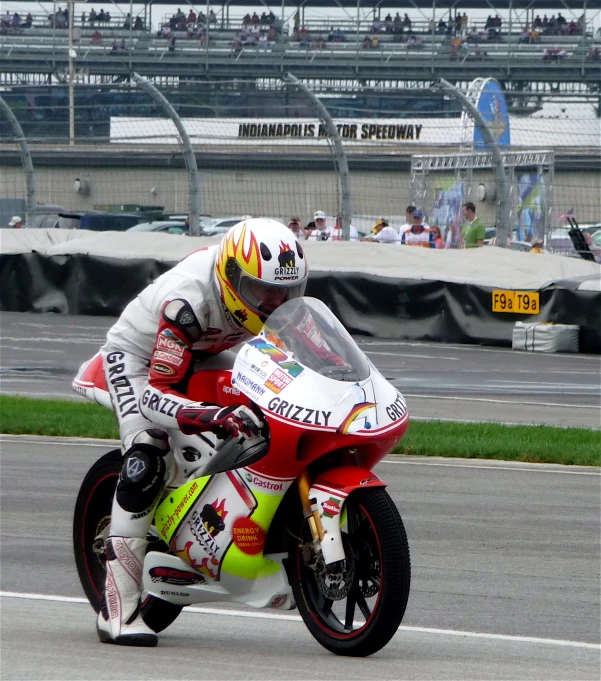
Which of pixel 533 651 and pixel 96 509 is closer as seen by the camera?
pixel 533 651

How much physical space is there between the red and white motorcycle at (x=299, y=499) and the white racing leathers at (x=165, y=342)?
0.52 ft

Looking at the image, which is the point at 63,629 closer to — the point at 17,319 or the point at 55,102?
the point at 17,319

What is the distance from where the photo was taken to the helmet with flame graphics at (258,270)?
15.2 feet

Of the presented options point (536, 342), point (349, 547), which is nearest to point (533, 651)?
point (349, 547)

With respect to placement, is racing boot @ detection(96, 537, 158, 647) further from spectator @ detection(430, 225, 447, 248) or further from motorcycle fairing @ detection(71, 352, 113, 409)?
spectator @ detection(430, 225, 447, 248)

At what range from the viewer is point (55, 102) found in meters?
38.9

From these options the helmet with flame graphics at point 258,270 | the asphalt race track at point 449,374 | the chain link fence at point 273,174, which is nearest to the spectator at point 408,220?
the chain link fence at point 273,174

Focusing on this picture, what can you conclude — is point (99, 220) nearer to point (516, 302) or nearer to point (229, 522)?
point (516, 302)

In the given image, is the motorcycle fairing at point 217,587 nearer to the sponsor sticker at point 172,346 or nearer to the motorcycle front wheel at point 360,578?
the motorcycle front wheel at point 360,578

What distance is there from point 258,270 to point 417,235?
1844cm

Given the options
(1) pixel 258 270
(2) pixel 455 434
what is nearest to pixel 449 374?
(2) pixel 455 434

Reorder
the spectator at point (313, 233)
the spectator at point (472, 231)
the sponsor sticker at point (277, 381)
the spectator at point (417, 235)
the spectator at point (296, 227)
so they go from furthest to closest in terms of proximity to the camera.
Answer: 1. the spectator at point (313, 233)
2. the spectator at point (296, 227)
3. the spectator at point (417, 235)
4. the spectator at point (472, 231)
5. the sponsor sticker at point (277, 381)

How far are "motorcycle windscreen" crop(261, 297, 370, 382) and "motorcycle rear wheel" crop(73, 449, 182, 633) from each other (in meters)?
0.96

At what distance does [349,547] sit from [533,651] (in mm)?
894
